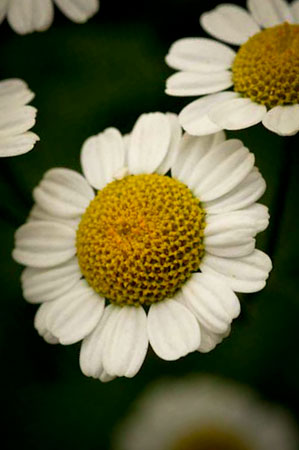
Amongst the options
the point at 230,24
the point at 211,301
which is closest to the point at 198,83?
the point at 230,24

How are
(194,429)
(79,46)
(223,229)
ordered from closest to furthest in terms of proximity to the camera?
(223,229) → (194,429) → (79,46)

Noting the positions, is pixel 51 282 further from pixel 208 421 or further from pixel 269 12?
pixel 269 12

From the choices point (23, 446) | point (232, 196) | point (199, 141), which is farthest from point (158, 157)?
point (23, 446)

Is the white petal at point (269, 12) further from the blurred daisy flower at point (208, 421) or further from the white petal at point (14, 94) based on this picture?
the blurred daisy flower at point (208, 421)

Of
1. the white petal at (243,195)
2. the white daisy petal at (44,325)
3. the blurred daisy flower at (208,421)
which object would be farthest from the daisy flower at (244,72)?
the blurred daisy flower at (208,421)

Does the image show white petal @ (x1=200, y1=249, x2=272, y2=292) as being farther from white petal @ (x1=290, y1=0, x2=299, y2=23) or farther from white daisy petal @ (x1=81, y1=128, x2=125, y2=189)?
white petal @ (x1=290, y1=0, x2=299, y2=23)

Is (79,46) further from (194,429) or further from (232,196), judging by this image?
(194,429)

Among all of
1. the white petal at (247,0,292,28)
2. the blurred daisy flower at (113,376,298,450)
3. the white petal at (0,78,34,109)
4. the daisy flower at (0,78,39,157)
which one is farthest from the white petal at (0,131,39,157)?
the blurred daisy flower at (113,376,298,450)
